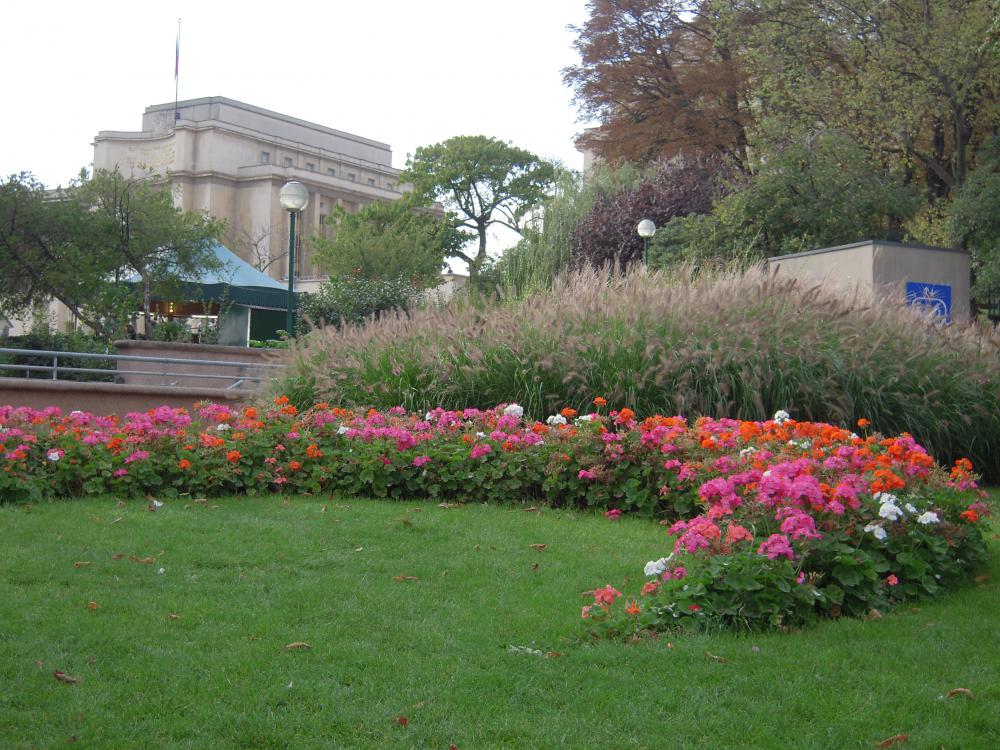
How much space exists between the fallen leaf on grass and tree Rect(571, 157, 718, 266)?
21932mm

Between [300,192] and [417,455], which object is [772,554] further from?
[300,192]

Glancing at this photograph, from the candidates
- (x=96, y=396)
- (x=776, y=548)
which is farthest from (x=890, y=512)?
(x=96, y=396)

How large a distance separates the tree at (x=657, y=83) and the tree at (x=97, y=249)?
1097 centimetres

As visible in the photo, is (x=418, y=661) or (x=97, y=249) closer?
(x=418, y=661)

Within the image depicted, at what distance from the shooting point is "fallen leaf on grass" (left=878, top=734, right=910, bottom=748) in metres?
2.73

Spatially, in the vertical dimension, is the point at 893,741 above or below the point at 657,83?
below

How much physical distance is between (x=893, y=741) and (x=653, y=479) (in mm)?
3436

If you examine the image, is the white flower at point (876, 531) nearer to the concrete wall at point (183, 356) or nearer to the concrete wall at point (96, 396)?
the concrete wall at point (96, 396)

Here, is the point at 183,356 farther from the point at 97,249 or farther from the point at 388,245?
the point at 388,245

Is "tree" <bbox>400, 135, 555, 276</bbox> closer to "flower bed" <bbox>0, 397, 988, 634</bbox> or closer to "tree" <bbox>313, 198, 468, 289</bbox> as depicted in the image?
"tree" <bbox>313, 198, 468, 289</bbox>

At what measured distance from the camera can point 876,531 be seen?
4145 mm

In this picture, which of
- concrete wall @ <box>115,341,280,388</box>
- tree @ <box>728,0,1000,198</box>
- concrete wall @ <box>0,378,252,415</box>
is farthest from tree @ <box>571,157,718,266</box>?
concrete wall @ <box>0,378,252,415</box>

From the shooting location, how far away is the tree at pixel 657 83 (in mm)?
25047

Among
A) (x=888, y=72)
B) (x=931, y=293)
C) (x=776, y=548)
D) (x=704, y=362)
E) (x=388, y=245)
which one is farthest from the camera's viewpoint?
(x=388, y=245)
